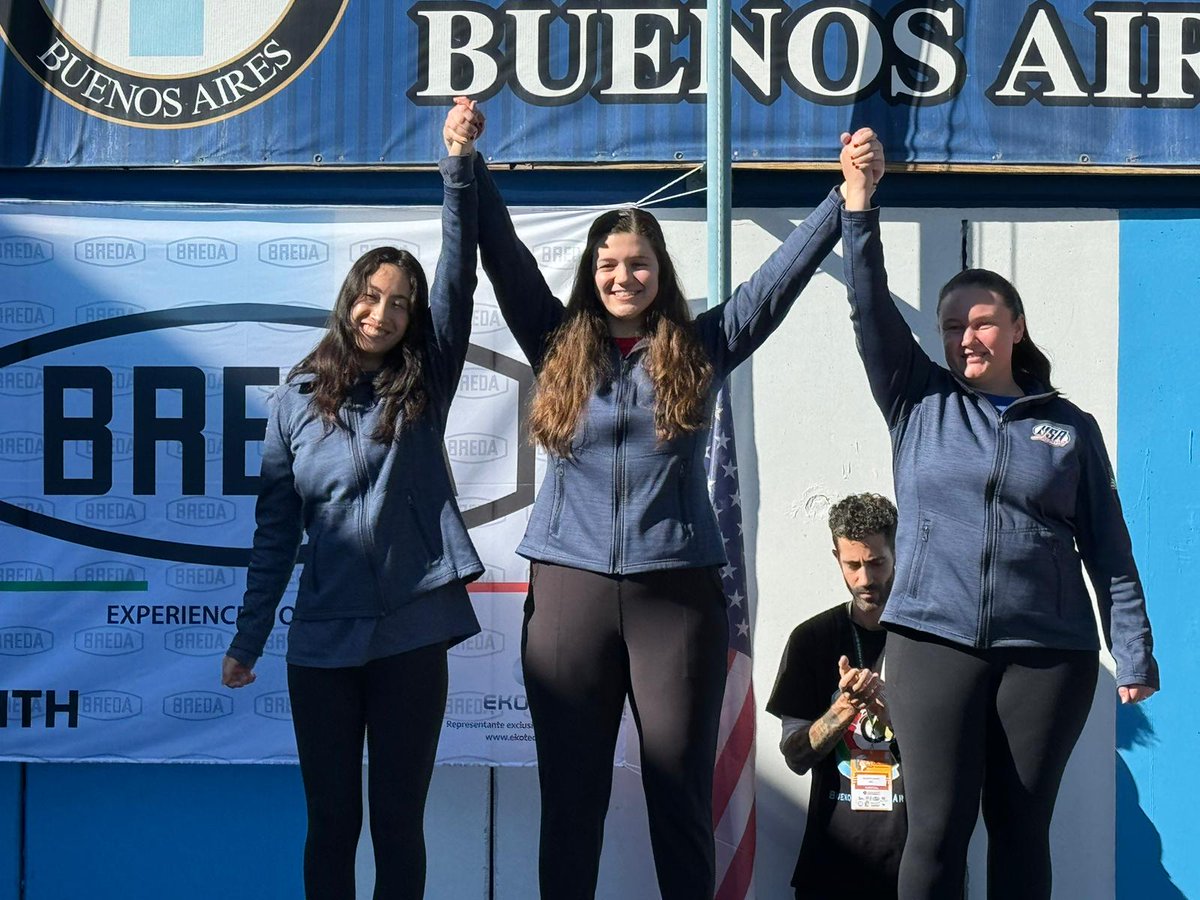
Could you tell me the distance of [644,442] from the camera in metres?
2.74

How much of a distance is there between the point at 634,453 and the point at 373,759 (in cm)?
84

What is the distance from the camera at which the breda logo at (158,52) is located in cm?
394

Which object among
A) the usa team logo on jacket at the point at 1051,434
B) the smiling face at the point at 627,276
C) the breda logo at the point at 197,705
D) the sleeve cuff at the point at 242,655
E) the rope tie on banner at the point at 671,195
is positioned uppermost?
the rope tie on banner at the point at 671,195

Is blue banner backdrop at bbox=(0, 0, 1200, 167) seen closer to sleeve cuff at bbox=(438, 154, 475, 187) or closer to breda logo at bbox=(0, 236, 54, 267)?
breda logo at bbox=(0, 236, 54, 267)

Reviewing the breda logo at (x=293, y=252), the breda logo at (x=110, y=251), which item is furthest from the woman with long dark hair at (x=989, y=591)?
the breda logo at (x=110, y=251)

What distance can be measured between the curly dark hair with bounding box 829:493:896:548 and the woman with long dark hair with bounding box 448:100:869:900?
2.44ft

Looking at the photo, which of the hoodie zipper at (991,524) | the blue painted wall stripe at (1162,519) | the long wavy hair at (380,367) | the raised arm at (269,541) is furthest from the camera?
the blue painted wall stripe at (1162,519)

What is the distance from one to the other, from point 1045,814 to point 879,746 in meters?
0.81

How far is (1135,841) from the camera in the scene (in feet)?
12.6

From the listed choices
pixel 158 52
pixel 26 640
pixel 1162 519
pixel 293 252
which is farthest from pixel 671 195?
pixel 26 640

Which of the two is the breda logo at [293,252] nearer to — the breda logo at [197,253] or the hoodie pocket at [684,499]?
the breda logo at [197,253]

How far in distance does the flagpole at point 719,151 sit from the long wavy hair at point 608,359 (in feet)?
→ 2.55

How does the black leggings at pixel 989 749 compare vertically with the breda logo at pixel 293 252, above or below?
below

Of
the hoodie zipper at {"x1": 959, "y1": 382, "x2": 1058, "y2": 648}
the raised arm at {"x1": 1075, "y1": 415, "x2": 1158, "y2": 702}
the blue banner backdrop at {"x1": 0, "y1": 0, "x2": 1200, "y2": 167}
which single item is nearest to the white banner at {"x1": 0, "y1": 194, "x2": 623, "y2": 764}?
the blue banner backdrop at {"x1": 0, "y1": 0, "x2": 1200, "y2": 167}
